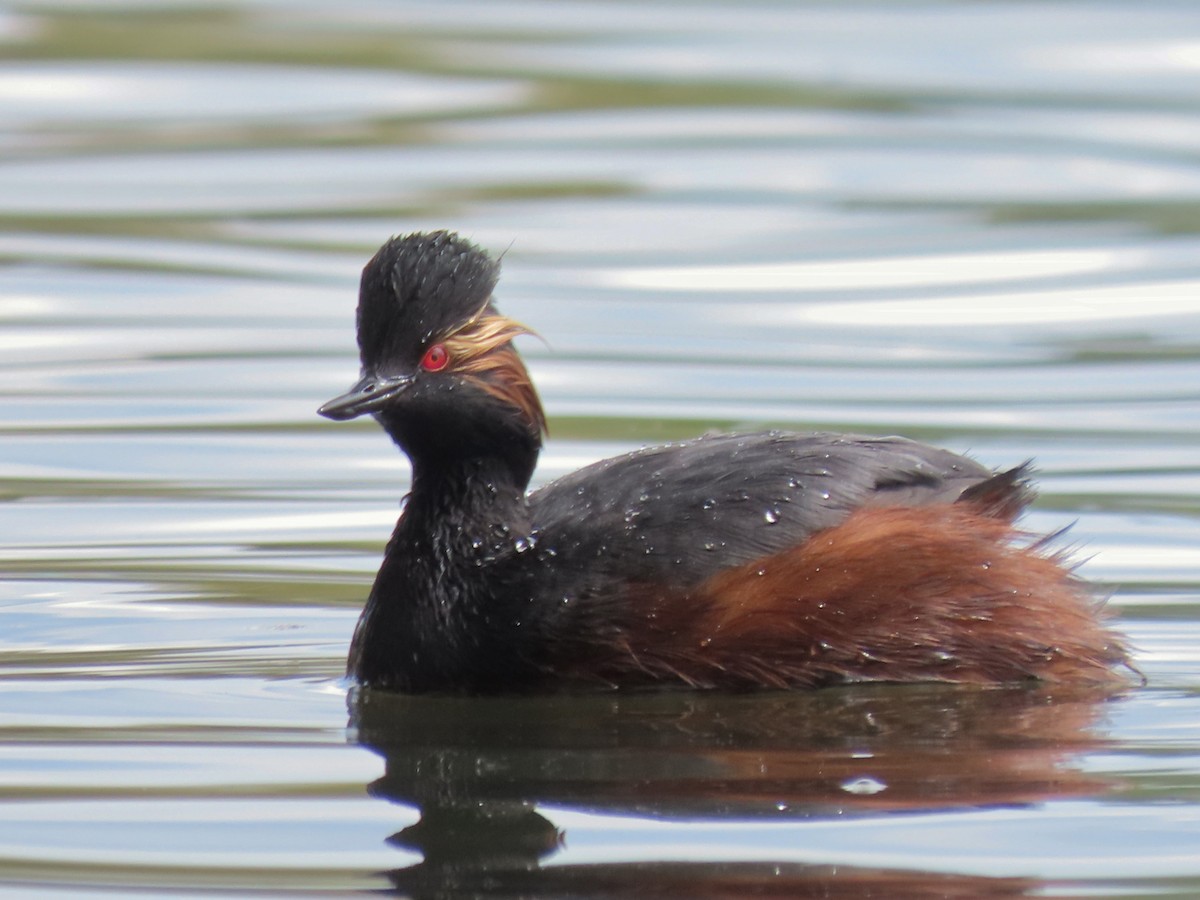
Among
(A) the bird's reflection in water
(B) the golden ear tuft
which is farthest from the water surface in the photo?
(B) the golden ear tuft

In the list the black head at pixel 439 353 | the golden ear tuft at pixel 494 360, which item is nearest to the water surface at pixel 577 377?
the black head at pixel 439 353

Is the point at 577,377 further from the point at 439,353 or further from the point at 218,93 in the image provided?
the point at 218,93

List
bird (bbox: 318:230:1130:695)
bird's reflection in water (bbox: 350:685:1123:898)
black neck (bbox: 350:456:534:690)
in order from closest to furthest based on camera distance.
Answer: bird's reflection in water (bbox: 350:685:1123:898), bird (bbox: 318:230:1130:695), black neck (bbox: 350:456:534:690)

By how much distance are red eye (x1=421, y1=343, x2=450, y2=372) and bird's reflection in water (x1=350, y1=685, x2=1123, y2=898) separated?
96 centimetres

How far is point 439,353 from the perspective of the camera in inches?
289

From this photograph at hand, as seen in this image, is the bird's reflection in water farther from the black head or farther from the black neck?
the black head

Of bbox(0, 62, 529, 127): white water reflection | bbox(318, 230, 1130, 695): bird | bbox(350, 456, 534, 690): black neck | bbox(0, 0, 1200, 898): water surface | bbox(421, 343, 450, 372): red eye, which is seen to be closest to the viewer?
bbox(0, 0, 1200, 898): water surface

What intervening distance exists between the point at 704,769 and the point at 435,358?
1.64m

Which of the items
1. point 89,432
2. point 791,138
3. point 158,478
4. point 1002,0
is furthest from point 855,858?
point 1002,0

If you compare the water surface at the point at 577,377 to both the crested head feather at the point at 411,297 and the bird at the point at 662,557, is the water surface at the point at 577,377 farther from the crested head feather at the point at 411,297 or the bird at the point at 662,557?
the crested head feather at the point at 411,297

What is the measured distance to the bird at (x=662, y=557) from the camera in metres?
7.08

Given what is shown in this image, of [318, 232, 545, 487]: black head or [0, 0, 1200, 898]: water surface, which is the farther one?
[318, 232, 545, 487]: black head

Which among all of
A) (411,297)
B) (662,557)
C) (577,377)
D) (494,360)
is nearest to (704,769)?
(662,557)

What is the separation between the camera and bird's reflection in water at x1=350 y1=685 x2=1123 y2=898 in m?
5.45
